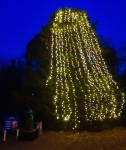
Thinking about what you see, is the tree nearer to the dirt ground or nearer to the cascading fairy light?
the cascading fairy light

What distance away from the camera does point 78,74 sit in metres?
17.5

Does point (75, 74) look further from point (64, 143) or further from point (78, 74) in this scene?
point (64, 143)

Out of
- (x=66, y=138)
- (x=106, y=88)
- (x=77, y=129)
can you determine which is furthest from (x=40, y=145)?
(x=106, y=88)

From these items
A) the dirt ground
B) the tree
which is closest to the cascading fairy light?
the tree

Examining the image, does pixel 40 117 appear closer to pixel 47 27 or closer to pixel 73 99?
pixel 73 99

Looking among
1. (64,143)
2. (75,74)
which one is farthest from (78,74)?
(64,143)

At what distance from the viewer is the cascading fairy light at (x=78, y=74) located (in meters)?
16.6

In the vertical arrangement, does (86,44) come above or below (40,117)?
above

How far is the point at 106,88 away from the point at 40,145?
19.1 feet

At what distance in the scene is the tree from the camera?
16641mm

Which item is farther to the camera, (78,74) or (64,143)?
(78,74)

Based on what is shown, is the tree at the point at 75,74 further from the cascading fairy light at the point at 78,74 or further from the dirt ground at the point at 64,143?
the dirt ground at the point at 64,143

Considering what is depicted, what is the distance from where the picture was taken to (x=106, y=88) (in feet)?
56.7

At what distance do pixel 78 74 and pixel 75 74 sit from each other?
0.51 feet
